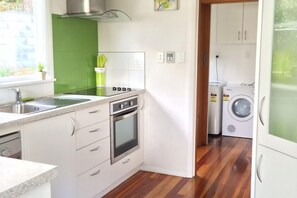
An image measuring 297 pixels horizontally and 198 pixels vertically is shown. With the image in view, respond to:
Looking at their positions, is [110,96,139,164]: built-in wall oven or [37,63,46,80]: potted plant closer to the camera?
[37,63,46,80]: potted plant

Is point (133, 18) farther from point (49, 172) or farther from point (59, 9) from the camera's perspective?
point (49, 172)

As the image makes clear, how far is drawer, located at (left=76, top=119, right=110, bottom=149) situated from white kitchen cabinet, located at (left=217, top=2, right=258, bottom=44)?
325 centimetres

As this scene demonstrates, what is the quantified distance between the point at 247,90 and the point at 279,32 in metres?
3.19

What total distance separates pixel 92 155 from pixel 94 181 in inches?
9.6

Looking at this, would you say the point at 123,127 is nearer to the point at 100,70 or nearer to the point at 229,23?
the point at 100,70

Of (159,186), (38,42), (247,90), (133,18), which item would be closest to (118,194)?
(159,186)

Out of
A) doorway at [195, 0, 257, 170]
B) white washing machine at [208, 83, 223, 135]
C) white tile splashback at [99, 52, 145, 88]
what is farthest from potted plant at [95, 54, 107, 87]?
white washing machine at [208, 83, 223, 135]

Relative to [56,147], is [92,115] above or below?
Answer: above

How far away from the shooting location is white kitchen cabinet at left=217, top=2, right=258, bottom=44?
517 centimetres

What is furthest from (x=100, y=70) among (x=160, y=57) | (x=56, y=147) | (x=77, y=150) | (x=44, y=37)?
(x=56, y=147)

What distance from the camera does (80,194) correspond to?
265 centimetres

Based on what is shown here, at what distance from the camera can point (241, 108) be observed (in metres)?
5.14

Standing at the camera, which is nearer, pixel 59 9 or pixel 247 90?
pixel 59 9

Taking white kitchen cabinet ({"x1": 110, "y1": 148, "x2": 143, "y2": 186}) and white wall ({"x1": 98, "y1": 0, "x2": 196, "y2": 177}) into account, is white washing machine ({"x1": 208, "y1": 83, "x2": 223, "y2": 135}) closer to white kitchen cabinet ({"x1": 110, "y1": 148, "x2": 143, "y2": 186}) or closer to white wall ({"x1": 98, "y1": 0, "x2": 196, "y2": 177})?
white wall ({"x1": 98, "y1": 0, "x2": 196, "y2": 177})
